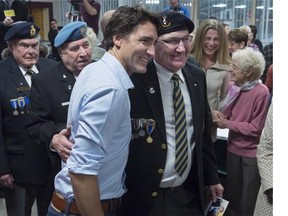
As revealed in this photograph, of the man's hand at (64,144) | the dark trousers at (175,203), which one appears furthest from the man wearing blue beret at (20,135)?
the dark trousers at (175,203)

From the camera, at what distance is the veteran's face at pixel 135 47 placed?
55.3 inches

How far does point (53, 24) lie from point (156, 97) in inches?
264

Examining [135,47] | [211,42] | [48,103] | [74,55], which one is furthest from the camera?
[211,42]

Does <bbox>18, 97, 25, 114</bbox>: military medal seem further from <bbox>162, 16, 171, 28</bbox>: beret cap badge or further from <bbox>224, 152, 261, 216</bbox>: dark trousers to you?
<bbox>224, 152, 261, 216</bbox>: dark trousers

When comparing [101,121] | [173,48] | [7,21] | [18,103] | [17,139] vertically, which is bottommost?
[17,139]

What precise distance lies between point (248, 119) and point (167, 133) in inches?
38.8

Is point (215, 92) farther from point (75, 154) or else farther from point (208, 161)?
point (75, 154)

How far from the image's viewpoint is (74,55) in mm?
2119

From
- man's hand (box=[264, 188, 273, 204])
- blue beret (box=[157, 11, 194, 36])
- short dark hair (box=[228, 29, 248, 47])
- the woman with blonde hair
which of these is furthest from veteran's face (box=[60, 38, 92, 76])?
short dark hair (box=[228, 29, 248, 47])

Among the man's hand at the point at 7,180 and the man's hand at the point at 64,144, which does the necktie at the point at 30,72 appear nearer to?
the man's hand at the point at 7,180

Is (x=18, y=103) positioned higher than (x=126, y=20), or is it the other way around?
(x=126, y=20)

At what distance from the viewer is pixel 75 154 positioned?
124 cm

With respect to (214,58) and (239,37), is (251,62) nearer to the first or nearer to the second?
(214,58)

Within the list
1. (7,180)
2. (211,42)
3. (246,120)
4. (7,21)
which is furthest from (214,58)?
(7,21)
